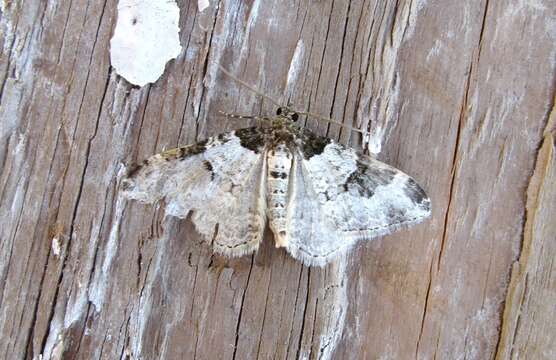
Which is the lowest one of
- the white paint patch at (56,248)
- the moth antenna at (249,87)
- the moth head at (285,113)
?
the white paint patch at (56,248)

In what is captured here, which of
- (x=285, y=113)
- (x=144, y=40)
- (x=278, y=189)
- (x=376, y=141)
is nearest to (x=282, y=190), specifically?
(x=278, y=189)

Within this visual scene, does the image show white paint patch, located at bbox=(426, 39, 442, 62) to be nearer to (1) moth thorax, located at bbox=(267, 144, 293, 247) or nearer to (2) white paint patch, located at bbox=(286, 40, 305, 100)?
(2) white paint patch, located at bbox=(286, 40, 305, 100)

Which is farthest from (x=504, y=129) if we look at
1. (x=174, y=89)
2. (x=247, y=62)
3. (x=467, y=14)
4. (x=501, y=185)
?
(x=174, y=89)

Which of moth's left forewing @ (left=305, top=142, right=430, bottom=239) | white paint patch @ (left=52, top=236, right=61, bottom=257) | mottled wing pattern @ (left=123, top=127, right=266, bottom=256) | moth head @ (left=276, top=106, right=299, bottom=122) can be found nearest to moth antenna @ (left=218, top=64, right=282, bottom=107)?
moth head @ (left=276, top=106, right=299, bottom=122)

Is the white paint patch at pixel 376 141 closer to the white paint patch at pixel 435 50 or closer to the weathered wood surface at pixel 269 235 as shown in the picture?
the weathered wood surface at pixel 269 235

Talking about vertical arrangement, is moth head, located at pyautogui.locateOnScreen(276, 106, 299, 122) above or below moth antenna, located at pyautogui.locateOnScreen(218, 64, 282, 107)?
below

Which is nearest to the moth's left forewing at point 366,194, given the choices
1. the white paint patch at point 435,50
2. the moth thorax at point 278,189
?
the moth thorax at point 278,189
